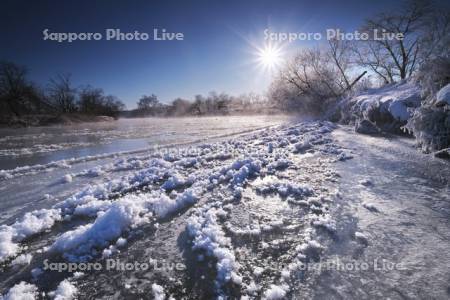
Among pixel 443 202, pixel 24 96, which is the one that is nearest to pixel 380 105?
pixel 443 202

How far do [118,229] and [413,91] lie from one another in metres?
10.9

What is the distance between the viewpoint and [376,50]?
2170 cm

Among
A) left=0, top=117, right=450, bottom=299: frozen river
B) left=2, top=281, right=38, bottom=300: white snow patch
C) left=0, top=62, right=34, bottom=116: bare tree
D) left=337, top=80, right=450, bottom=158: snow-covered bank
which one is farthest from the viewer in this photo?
left=0, top=62, right=34, bottom=116: bare tree

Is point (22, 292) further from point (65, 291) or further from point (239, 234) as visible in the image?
point (239, 234)

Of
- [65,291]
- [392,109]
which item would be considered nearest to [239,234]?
[65,291]

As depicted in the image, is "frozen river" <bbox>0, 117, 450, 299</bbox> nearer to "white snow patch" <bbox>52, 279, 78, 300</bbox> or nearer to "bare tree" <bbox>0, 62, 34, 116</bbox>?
"white snow patch" <bbox>52, 279, 78, 300</bbox>

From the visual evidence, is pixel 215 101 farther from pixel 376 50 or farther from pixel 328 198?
pixel 328 198

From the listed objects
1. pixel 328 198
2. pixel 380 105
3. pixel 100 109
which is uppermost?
pixel 100 109

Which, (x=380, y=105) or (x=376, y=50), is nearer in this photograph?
Answer: (x=380, y=105)

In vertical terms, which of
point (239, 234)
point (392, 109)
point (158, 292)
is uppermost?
point (392, 109)

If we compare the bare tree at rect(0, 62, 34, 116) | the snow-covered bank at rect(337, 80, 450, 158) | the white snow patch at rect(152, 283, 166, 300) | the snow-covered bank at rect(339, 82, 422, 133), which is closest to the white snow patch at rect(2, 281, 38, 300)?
the white snow patch at rect(152, 283, 166, 300)

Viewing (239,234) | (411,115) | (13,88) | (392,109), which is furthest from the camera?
(13,88)

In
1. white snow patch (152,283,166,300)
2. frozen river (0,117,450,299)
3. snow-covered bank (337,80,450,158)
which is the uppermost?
snow-covered bank (337,80,450,158)

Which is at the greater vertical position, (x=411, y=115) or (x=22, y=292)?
(x=411, y=115)
